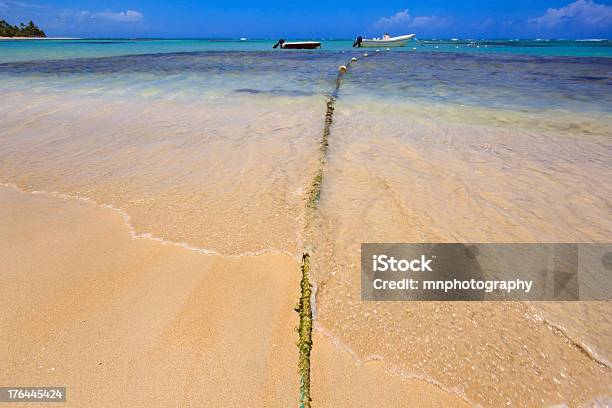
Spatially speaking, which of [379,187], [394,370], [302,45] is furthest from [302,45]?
[394,370]

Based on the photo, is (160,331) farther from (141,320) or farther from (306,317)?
(306,317)

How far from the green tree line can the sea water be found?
119 m

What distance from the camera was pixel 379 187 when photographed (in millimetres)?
3959

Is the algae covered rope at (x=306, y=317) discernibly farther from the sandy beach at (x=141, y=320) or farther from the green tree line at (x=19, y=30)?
the green tree line at (x=19, y=30)

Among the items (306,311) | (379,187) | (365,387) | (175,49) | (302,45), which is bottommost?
(365,387)

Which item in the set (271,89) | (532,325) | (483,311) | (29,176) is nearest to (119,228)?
(29,176)

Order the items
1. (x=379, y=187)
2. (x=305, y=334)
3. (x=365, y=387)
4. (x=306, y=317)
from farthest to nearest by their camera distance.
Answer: (x=379, y=187) < (x=306, y=317) < (x=305, y=334) < (x=365, y=387)

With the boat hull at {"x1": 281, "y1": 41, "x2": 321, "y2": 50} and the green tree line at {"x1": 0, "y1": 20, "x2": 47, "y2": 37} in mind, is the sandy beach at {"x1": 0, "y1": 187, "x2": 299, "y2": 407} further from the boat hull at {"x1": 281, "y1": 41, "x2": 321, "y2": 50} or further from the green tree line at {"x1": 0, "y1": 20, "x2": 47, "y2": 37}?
the green tree line at {"x1": 0, "y1": 20, "x2": 47, "y2": 37}

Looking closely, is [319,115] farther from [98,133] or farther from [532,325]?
[532,325]

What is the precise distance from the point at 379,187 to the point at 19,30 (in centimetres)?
13639

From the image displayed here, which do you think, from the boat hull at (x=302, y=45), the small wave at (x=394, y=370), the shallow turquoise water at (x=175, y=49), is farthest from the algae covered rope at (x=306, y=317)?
the boat hull at (x=302, y=45)

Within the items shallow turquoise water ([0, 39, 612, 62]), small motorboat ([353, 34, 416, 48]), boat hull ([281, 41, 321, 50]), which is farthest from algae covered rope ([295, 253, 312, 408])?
small motorboat ([353, 34, 416, 48])

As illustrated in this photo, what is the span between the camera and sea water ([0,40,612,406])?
200cm

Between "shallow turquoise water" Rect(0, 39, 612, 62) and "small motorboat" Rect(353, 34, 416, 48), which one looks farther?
"small motorboat" Rect(353, 34, 416, 48)
